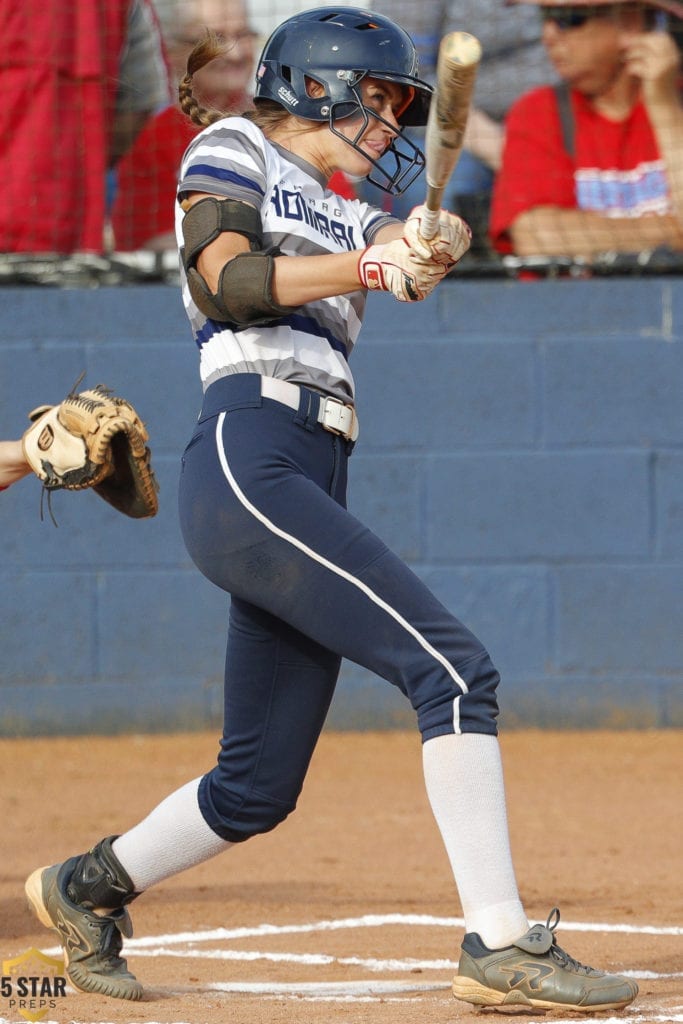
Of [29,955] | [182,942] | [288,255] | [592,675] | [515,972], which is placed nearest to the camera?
[515,972]

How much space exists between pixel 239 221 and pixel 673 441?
12.2 ft

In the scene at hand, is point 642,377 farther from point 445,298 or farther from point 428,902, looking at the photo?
point 428,902

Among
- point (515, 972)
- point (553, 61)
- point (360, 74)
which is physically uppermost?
point (553, 61)

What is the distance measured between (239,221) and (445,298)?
3.48 m

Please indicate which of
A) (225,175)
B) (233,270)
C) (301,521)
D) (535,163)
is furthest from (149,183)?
(301,521)

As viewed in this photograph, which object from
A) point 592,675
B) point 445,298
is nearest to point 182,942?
point 592,675

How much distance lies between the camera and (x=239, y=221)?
2.82m

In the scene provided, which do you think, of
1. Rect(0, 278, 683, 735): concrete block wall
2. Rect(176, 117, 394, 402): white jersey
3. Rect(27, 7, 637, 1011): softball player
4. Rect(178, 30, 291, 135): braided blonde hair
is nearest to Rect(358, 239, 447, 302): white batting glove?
Rect(27, 7, 637, 1011): softball player

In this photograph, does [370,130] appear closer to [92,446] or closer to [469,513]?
[92,446]

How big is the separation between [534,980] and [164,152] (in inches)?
176

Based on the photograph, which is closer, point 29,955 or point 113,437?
point 113,437

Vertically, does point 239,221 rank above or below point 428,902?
above

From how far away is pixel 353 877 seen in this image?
179 inches

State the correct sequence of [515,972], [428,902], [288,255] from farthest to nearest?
[428,902] < [288,255] < [515,972]
